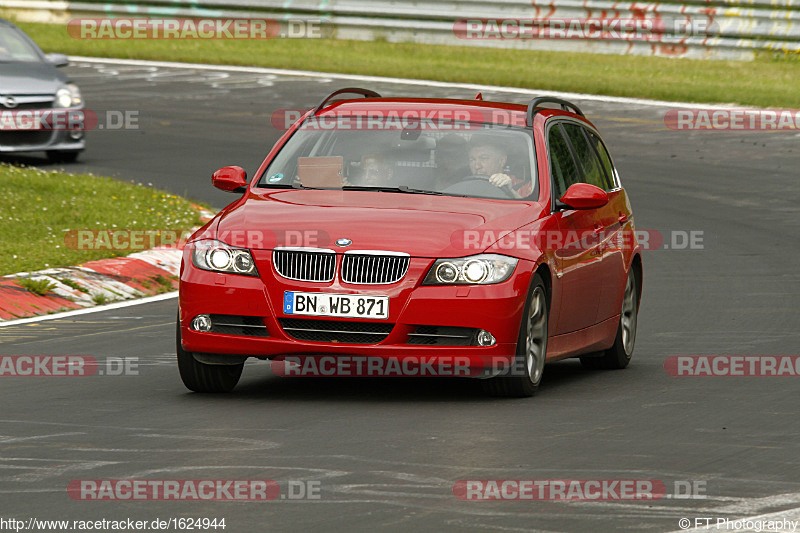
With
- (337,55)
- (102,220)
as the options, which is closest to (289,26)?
(337,55)

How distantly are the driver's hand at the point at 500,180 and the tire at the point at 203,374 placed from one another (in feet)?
6.00

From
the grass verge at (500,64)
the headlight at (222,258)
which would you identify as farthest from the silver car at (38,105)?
the headlight at (222,258)

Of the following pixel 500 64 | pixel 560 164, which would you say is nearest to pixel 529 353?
pixel 560 164

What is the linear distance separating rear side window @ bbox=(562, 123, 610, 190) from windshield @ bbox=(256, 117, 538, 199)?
80cm

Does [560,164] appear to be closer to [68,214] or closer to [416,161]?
[416,161]

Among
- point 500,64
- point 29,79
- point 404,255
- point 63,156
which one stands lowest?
point 500,64

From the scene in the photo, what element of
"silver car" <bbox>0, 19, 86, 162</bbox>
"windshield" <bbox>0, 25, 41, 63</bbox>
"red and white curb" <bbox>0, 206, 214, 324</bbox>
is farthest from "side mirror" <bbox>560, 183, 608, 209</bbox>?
"windshield" <bbox>0, 25, 41, 63</bbox>

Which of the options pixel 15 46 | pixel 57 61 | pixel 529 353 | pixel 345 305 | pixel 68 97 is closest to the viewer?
pixel 345 305

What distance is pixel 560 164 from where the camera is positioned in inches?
415

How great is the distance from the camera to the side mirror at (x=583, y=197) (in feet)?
32.8

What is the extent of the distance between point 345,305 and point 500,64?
24508 mm

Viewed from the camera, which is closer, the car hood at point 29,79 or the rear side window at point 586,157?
the rear side window at point 586,157

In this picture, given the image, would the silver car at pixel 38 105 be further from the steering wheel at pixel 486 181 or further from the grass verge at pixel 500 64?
the steering wheel at pixel 486 181

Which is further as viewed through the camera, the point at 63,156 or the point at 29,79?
the point at 63,156
